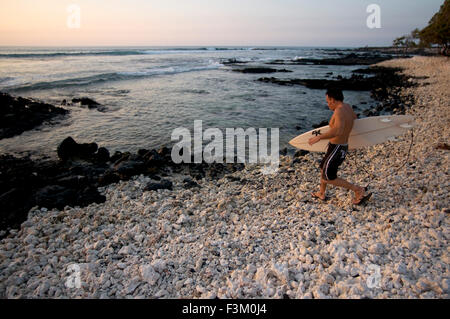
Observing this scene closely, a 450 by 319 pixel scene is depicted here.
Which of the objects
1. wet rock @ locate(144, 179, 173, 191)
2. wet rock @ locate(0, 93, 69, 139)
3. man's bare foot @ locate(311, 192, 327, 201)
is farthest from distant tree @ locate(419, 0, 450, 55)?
wet rock @ locate(0, 93, 69, 139)

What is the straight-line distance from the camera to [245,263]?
4.10m

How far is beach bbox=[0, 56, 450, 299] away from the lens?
3604 mm

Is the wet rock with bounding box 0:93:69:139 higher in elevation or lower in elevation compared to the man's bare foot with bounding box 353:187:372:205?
higher

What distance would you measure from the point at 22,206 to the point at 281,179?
690 centimetres

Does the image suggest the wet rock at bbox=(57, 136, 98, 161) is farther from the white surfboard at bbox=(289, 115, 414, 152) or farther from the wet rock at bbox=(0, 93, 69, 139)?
the white surfboard at bbox=(289, 115, 414, 152)

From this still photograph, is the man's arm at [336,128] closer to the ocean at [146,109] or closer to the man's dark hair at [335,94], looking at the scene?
the man's dark hair at [335,94]

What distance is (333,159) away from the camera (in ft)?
16.9

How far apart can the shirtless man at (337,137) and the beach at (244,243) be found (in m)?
0.59

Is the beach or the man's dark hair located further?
the man's dark hair

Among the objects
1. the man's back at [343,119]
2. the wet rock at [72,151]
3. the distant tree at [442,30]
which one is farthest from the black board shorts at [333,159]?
the distant tree at [442,30]

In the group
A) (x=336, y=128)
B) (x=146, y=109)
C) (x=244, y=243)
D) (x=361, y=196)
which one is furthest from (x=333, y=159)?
(x=146, y=109)

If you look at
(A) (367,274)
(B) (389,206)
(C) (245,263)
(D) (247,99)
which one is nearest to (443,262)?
(A) (367,274)

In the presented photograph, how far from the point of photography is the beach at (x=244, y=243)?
360 cm

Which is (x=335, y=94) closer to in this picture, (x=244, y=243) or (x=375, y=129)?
(x=375, y=129)
